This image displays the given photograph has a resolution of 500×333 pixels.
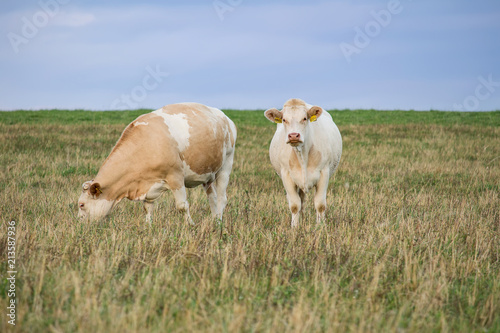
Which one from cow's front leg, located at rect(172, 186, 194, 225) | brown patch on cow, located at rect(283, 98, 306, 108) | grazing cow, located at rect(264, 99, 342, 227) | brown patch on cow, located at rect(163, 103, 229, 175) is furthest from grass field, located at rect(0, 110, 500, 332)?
brown patch on cow, located at rect(283, 98, 306, 108)

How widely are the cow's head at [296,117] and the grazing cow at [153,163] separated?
119 centimetres

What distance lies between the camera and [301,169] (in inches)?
287

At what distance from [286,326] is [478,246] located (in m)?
3.08

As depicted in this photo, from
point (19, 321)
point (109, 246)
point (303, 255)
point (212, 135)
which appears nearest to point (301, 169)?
point (212, 135)

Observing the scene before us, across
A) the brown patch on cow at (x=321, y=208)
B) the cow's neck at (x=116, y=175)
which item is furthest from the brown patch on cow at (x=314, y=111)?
the cow's neck at (x=116, y=175)

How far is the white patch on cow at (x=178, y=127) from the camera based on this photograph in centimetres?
699

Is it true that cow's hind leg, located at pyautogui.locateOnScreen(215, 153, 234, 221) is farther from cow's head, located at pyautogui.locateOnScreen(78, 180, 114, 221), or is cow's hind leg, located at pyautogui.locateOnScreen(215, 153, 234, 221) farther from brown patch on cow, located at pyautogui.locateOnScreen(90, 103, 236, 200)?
cow's head, located at pyautogui.locateOnScreen(78, 180, 114, 221)

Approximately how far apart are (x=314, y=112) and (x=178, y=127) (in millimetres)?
1910

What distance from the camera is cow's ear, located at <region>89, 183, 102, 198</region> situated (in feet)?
21.4

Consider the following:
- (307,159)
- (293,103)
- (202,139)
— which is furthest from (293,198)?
(202,139)

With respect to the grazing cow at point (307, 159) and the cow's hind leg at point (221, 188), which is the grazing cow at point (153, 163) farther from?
the grazing cow at point (307, 159)

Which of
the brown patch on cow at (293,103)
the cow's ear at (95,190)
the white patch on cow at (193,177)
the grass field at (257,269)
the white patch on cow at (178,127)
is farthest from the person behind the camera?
the white patch on cow at (193,177)

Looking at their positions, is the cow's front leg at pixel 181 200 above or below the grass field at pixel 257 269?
above

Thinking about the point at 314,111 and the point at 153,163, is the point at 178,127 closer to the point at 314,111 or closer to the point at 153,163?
the point at 153,163
